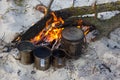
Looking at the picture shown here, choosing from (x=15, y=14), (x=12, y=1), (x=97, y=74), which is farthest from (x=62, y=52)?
(x=12, y=1)

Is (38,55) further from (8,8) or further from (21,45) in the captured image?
(8,8)

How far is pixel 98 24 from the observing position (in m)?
8.23

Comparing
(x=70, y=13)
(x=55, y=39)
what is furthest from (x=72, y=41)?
(x=70, y=13)

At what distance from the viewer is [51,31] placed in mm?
8102

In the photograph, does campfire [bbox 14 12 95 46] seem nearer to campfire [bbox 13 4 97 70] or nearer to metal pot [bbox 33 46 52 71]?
campfire [bbox 13 4 97 70]

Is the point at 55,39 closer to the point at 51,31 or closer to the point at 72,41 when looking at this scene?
the point at 51,31

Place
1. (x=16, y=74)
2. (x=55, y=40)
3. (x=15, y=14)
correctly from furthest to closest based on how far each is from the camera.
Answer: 1. (x=15, y=14)
2. (x=55, y=40)
3. (x=16, y=74)

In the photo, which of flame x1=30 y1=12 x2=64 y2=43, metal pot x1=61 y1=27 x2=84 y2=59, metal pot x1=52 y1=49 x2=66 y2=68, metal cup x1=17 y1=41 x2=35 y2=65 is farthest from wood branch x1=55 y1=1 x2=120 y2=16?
metal cup x1=17 y1=41 x2=35 y2=65

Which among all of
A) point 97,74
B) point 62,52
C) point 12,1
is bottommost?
point 97,74

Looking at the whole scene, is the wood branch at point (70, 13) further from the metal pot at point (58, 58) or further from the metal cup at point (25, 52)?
the metal pot at point (58, 58)

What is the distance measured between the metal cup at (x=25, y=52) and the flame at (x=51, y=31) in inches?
18.1

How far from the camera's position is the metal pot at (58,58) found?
739cm

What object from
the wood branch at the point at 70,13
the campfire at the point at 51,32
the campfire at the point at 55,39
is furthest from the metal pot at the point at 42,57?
the wood branch at the point at 70,13

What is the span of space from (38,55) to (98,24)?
77.9 inches
